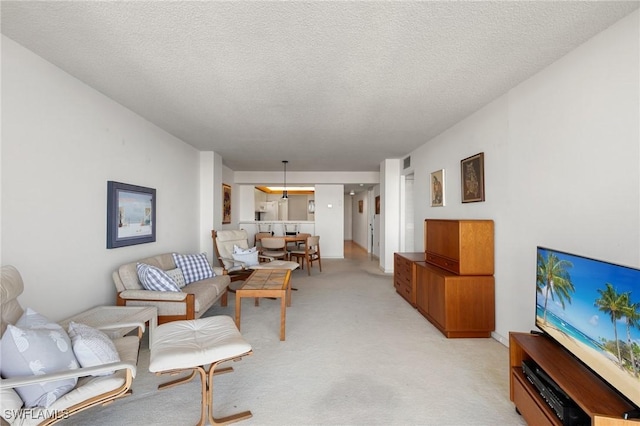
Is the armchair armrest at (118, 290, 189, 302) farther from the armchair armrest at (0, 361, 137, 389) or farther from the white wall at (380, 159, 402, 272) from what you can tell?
the white wall at (380, 159, 402, 272)

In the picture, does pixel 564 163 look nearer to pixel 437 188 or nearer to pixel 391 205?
pixel 437 188

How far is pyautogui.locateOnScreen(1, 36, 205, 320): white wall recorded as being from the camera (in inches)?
78.4

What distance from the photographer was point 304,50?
201 cm

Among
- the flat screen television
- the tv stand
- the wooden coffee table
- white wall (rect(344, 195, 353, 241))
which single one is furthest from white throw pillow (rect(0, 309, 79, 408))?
white wall (rect(344, 195, 353, 241))

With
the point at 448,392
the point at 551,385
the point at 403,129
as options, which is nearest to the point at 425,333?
the point at 448,392

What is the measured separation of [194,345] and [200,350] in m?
0.11

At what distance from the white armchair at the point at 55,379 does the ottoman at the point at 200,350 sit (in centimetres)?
16

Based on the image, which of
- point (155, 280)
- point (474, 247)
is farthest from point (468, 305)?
point (155, 280)

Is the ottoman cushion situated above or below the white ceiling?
below

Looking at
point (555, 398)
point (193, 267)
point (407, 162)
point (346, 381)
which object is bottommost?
point (346, 381)

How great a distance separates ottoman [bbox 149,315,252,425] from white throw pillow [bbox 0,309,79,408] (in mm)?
392

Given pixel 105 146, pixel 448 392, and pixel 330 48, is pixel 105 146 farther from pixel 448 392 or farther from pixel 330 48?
pixel 448 392

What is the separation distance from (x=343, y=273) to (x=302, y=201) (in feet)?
24.6

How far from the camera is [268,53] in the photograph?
2047 millimetres
